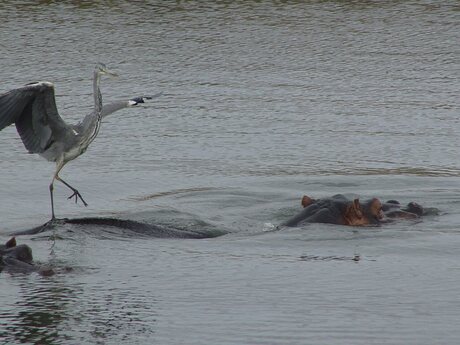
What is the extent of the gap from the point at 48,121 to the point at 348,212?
2171mm

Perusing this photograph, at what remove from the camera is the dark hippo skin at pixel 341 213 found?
27.6ft

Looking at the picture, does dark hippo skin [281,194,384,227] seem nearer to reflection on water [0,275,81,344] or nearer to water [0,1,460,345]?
water [0,1,460,345]

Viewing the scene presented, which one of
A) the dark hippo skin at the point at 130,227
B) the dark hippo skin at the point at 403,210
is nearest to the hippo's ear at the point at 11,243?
the dark hippo skin at the point at 130,227

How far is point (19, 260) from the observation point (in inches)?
280

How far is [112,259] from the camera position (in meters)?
7.43

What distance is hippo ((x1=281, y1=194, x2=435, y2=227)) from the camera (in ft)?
27.6

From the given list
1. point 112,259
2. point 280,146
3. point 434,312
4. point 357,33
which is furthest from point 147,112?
point 434,312

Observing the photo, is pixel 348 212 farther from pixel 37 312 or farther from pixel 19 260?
pixel 37 312

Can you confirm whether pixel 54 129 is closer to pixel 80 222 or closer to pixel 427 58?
pixel 80 222

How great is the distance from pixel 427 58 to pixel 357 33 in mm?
1076

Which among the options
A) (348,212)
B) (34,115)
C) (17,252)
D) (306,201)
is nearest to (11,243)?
(17,252)

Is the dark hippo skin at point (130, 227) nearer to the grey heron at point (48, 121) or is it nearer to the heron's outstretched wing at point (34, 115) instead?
the grey heron at point (48, 121)

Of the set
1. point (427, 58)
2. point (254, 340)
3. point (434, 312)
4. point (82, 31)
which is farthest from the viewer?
point (82, 31)

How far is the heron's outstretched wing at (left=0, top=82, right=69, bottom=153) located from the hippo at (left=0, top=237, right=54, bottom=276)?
1078 mm
